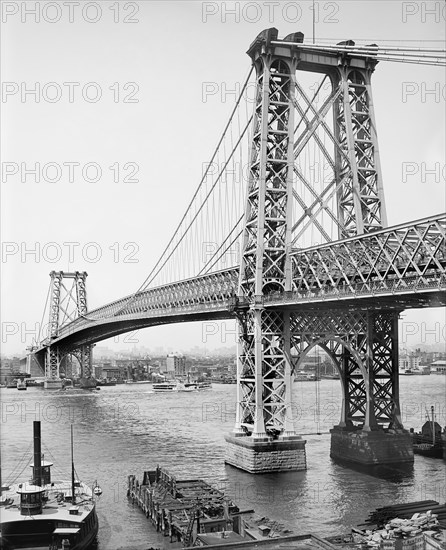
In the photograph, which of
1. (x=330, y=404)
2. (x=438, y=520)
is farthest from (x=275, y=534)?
(x=330, y=404)

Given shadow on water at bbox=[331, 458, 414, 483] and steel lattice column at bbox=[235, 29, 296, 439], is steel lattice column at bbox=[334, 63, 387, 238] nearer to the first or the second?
steel lattice column at bbox=[235, 29, 296, 439]

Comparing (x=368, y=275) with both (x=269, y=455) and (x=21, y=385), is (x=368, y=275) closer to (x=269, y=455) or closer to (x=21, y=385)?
(x=269, y=455)

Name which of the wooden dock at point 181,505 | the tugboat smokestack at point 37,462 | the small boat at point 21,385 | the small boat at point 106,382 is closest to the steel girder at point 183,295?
the wooden dock at point 181,505

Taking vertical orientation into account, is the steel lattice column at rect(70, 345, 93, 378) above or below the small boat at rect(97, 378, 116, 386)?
above

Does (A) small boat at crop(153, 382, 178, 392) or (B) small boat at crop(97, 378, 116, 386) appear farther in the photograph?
(B) small boat at crop(97, 378, 116, 386)

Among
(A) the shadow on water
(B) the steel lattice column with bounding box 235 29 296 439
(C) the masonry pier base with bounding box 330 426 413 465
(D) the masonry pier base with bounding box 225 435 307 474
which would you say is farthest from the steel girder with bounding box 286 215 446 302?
(A) the shadow on water

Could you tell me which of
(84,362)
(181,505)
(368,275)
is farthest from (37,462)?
(84,362)

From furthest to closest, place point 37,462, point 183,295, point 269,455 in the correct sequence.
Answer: point 183,295, point 269,455, point 37,462

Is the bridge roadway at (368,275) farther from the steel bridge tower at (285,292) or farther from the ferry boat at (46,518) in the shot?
the ferry boat at (46,518)
